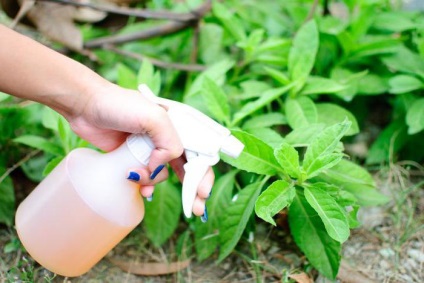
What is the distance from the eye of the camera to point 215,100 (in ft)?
5.03

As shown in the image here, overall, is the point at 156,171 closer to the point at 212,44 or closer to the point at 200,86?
the point at 200,86

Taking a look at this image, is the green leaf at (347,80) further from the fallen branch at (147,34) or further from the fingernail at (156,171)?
the fingernail at (156,171)

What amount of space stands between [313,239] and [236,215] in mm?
215

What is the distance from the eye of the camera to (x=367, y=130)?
1.92m

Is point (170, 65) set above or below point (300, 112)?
below

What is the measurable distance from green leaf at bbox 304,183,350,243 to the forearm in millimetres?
583

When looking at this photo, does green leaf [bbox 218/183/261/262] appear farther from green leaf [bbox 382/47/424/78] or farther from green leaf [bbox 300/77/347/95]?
green leaf [bbox 382/47/424/78]

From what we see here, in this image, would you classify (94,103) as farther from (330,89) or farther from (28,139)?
(330,89)

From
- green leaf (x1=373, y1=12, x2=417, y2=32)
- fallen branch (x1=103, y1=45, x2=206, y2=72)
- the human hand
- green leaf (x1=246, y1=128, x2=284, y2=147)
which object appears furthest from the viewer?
fallen branch (x1=103, y1=45, x2=206, y2=72)

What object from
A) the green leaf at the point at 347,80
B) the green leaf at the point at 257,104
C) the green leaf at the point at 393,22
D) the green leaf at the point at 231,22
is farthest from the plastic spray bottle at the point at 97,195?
the green leaf at the point at 393,22

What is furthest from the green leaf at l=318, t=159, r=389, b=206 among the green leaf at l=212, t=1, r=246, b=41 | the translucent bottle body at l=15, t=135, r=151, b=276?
the green leaf at l=212, t=1, r=246, b=41

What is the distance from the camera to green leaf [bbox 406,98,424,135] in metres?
1.55

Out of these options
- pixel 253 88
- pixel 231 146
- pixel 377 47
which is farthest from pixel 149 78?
pixel 377 47

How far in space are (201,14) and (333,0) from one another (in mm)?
689
